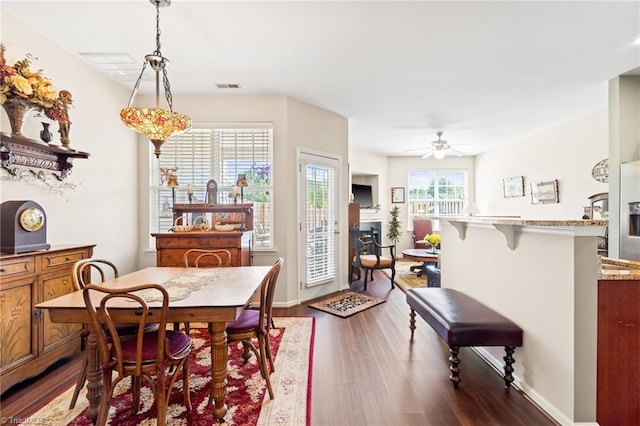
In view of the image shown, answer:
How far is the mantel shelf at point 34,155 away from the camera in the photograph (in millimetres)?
2293

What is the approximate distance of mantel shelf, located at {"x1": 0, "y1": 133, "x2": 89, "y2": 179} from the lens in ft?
7.52

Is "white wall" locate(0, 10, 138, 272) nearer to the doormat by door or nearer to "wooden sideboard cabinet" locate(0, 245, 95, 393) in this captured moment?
"wooden sideboard cabinet" locate(0, 245, 95, 393)

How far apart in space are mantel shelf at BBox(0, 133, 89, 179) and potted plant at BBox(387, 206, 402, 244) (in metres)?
6.56

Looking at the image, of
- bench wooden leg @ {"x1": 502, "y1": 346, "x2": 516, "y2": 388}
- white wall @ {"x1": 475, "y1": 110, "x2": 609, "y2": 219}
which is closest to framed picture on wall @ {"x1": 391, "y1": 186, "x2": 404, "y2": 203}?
white wall @ {"x1": 475, "y1": 110, "x2": 609, "y2": 219}

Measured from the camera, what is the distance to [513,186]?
257 inches

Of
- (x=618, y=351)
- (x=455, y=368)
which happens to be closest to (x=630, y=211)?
(x=618, y=351)

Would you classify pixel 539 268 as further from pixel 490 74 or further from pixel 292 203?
pixel 292 203

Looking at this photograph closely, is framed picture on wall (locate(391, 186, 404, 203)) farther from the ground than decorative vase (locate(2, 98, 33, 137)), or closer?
closer

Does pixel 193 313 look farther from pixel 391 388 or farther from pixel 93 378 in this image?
pixel 391 388

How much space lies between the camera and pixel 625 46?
9.25ft

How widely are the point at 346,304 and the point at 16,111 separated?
152 inches

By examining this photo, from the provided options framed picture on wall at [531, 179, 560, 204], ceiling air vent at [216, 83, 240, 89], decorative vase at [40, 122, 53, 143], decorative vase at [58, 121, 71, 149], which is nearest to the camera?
decorative vase at [40, 122, 53, 143]

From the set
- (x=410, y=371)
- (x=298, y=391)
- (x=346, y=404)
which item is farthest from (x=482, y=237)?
(x=298, y=391)

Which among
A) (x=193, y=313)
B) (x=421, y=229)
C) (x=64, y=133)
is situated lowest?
(x=193, y=313)
